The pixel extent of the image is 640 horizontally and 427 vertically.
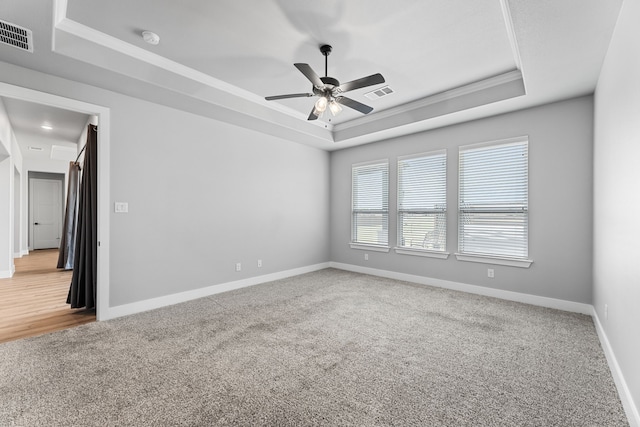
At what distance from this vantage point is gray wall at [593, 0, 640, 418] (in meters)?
1.71

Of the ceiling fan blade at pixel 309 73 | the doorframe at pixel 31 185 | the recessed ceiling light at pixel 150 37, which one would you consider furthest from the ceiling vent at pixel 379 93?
the doorframe at pixel 31 185

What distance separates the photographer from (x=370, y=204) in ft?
18.8

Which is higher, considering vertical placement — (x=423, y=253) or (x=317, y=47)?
(x=317, y=47)

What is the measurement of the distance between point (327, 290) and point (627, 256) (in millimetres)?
3324

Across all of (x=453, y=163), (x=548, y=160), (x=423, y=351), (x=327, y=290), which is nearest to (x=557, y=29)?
(x=548, y=160)

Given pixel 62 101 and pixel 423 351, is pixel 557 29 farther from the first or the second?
pixel 62 101

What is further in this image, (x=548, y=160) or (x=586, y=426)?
(x=548, y=160)

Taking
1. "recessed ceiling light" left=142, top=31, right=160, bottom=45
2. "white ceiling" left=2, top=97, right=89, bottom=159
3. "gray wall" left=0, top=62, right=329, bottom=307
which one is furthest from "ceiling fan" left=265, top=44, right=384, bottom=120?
"white ceiling" left=2, top=97, right=89, bottom=159

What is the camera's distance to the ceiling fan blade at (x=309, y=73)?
8.05ft

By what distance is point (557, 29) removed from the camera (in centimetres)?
224

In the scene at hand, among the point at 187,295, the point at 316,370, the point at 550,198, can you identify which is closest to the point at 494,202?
the point at 550,198

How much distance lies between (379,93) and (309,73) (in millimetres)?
1827

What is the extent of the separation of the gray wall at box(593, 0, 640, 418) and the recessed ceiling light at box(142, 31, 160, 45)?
3.54m

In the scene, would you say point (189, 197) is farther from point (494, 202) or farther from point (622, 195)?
point (622, 195)
